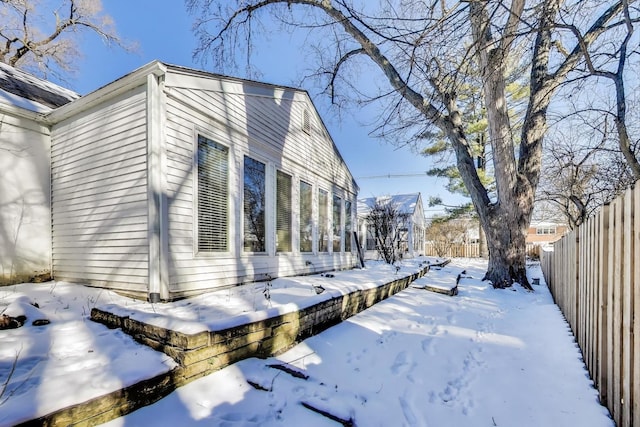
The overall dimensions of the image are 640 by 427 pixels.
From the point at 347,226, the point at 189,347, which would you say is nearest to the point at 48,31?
the point at 347,226

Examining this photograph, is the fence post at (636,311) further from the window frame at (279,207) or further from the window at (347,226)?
the window at (347,226)

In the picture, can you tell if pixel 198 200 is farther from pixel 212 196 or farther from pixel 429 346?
pixel 429 346

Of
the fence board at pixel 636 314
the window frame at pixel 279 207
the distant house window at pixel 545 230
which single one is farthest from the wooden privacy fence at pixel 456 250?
the fence board at pixel 636 314

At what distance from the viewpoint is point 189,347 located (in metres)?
2.36

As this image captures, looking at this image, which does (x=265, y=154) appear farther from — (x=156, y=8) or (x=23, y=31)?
(x=23, y=31)

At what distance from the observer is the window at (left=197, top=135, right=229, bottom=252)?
187 inches

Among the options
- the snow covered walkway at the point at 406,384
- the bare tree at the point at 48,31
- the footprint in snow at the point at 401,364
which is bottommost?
the footprint in snow at the point at 401,364

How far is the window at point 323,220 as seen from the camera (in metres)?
8.46

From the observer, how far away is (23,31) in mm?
12859

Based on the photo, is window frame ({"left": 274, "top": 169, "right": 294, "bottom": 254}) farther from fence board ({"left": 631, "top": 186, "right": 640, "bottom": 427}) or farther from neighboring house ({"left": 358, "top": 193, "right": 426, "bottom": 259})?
neighboring house ({"left": 358, "top": 193, "right": 426, "bottom": 259})

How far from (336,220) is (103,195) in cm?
618

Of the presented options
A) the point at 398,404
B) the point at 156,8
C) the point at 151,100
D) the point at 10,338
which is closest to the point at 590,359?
the point at 398,404

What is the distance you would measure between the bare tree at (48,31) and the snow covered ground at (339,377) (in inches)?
578

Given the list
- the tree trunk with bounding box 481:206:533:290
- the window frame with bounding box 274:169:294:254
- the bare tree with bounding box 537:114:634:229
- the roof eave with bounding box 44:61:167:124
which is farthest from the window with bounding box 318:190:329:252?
the bare tree with bounding box 537:114:634:229
